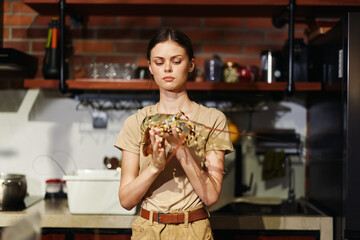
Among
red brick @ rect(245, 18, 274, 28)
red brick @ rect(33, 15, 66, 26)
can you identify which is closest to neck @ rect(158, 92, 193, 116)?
red brick @ rect(245, 18, 274, 28)

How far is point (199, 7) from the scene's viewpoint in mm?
2174

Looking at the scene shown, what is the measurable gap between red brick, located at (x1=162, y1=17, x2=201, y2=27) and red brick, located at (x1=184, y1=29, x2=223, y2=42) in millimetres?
45

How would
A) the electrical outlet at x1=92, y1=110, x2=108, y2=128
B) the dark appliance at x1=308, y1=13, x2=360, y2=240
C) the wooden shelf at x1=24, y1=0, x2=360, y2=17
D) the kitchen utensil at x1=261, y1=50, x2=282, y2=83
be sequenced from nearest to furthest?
the dark appliance at x1=308, y1=13, x2=360, y2=240, the wooden shelf at x1=24, y1=0, x2=360, y2=17, the kitchen utensil at x1=261, y1=50, x2=282, y2=83, the electrical outlet at x1=92, y1=110, x2=108, y2=128

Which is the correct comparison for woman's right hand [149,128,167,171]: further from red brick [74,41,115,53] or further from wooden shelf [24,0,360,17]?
red brick [74,41,115,53]

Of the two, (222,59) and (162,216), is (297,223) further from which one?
(222,59)

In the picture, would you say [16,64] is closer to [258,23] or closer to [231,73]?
[231,73]

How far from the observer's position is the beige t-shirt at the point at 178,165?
4.26ft

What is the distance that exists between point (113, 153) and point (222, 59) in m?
0.90

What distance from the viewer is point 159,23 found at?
2.44 m

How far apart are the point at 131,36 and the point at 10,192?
1158 mm

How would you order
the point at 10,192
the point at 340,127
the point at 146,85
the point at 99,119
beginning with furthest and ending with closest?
the point at 99,119, the point at 146,85, the point at 10,192, the point at 340,127

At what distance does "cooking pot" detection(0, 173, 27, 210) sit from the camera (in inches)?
77.0

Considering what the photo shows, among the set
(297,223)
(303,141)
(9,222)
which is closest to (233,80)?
(303,141)

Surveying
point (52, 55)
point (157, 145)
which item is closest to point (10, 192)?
point (52, 55)
